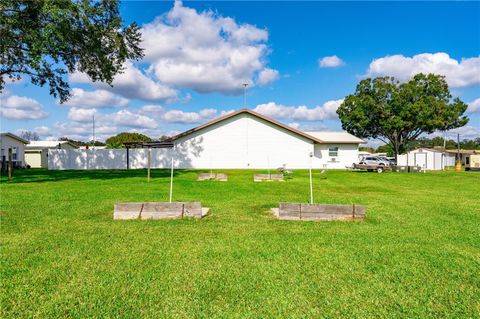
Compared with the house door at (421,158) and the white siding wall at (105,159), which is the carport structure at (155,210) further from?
the house door at (421,158)

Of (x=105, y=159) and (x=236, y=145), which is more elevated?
(x=236, y=145)

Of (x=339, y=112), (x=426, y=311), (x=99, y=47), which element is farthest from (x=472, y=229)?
(x=339, y=112)

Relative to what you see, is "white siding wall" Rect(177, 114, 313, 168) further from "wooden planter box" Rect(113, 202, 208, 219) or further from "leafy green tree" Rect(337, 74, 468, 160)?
"wooden planter box" Rect(113, 202, 208, 219)

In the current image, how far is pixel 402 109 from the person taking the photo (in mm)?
41375

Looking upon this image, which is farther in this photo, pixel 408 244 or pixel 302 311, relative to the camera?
pixel 408 244

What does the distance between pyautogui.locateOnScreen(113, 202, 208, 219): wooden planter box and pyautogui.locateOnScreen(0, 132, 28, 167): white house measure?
120ft

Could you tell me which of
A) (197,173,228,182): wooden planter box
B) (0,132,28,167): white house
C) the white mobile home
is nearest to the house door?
the white mobile home

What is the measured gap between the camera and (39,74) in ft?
69.3

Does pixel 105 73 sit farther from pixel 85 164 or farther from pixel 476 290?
pixel 476 290

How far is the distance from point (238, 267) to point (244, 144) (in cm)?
2941

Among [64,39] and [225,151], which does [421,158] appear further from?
[64,39]

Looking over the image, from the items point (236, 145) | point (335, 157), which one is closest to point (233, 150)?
point (236, 145)

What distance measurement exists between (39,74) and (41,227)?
57.1 ft

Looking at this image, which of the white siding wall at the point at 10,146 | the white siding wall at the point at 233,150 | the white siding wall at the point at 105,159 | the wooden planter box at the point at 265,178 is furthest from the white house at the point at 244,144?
the white siding wall at the point at 10,146
